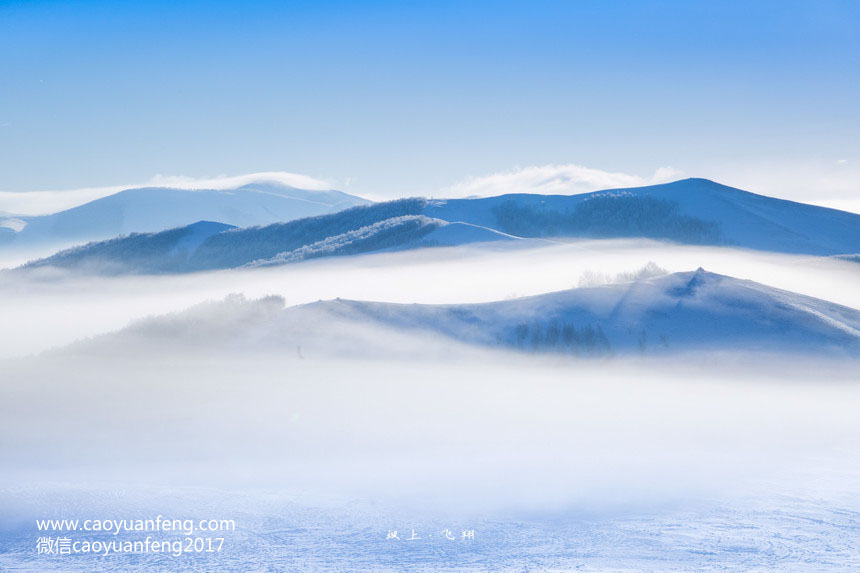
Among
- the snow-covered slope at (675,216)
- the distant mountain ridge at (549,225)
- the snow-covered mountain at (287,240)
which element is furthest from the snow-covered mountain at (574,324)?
the snow-covered slope at (675,216)

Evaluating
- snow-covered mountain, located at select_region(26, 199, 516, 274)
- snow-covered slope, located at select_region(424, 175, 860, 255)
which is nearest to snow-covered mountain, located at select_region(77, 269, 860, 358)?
snow-covered mountain, located at select_region(26, 199, 516, 274)

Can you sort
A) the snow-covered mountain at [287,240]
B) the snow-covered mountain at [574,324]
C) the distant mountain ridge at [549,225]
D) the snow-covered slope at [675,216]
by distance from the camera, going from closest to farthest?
the snow-covered mountain at [574,324]
the snow-covered mountain at [287,240]
the distant mountain ridge at [549,225]
the snow-covered slope at [675,216]

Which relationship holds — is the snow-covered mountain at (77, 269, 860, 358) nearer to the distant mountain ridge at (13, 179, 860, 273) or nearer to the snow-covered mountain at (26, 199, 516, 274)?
the snow-covered mountain at (26, 199, 516, 274)

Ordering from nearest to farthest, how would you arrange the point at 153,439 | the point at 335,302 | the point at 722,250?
the point at 153,439 → the point at 335,302 → the point at 722,250

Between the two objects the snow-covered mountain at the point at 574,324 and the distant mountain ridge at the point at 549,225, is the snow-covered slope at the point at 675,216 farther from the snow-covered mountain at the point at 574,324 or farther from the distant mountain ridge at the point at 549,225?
the snow-covered mountain at the point at 574,324

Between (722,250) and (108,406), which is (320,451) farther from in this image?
(722,250)

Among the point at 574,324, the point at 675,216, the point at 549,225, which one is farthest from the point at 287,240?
the point at 574,324

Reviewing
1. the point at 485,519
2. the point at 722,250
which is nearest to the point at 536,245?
the point at 722,250
